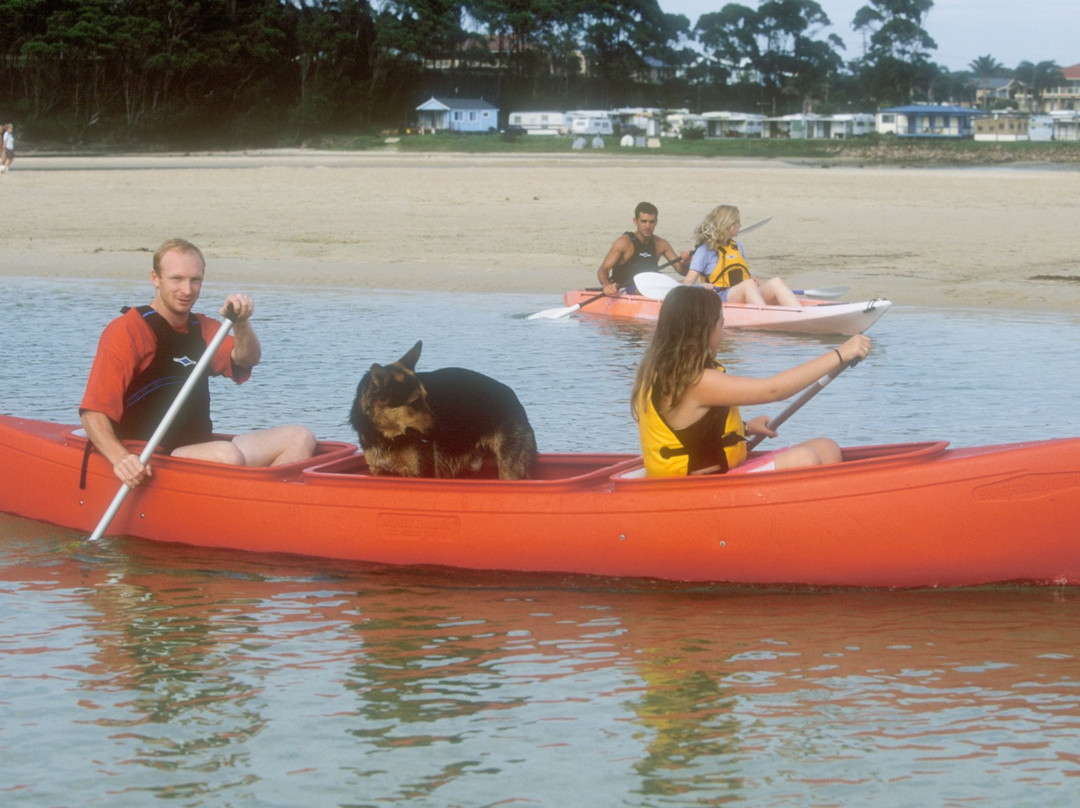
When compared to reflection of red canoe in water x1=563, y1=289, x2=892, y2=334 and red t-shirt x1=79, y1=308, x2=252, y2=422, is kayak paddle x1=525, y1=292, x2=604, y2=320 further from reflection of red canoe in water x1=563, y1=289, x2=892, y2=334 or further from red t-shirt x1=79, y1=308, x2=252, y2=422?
red t-shirt x1=79, y1=308, x2=252, y2=422

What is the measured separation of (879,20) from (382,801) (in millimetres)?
128746

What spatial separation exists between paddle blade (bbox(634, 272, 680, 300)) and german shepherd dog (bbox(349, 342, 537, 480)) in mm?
6271

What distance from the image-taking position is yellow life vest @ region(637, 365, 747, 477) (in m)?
4.84

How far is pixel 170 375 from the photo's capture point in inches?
216

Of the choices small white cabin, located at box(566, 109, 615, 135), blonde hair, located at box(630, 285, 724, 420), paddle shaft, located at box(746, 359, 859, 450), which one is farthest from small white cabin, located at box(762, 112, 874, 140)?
blonde hair, located at box(630, 285, 724, 420)

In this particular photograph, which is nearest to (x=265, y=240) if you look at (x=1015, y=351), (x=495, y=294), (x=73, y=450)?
(x=495, y=294)

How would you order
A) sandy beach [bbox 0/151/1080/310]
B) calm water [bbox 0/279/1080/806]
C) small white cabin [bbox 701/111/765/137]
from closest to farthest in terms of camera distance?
calm water [bbox 0/279/1080/806] < sandy beach [bbox 0/151/1080/310] < small white cabin [bbox 701/111/765/137]

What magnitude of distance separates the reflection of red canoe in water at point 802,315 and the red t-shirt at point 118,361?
5.67 metres

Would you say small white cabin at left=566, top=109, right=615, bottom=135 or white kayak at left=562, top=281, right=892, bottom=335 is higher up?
small white cabin at left=566, top=109, right=615, bottom=135

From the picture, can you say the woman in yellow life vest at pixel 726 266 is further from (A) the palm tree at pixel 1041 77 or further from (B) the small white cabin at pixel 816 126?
(A) the palm tree at pixel 1041 77

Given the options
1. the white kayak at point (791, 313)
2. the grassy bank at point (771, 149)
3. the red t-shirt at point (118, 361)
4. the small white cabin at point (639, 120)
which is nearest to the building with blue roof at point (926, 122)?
the small white cabin at point (639, 120)

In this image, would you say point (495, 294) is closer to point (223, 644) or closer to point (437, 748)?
point (223, 644)

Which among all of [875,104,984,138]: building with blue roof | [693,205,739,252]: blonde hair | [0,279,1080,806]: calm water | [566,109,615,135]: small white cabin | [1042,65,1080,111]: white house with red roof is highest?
[1042,65,1080,111]: white house with red roof

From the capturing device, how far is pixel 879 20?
405 ft
